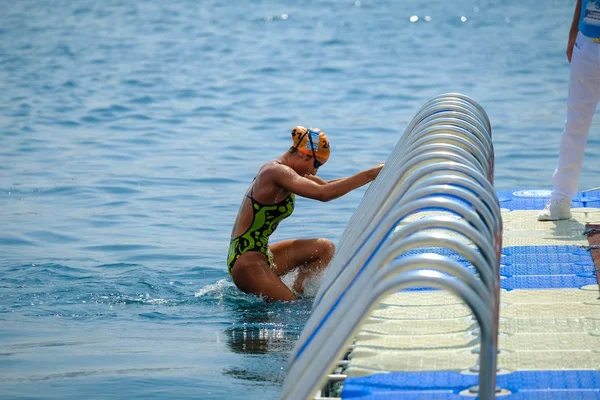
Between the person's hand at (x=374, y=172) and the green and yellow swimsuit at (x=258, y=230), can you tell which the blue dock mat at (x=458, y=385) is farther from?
the green and yellow swimsuit at (x=258, y=230)

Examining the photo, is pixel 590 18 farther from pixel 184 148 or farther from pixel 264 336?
pixel 184 148

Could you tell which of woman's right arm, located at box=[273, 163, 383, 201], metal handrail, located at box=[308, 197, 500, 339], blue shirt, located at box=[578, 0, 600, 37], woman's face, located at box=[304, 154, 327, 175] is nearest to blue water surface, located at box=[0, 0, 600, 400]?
woman's right arm, located at box=[273, 163, 383, 201]

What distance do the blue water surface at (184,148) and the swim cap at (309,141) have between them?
1097 mm

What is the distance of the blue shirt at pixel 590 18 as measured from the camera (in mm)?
6211

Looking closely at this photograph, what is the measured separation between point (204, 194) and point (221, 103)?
8.03 meters

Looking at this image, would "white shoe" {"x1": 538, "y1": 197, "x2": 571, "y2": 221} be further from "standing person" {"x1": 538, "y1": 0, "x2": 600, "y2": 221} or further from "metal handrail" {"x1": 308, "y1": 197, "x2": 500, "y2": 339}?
"metal handrail" {"x1": 308, "y1": 197, "x2": 500, "y2": 339}

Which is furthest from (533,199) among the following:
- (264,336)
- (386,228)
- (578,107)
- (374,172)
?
(386,228)

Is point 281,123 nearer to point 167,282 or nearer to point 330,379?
point 167,282

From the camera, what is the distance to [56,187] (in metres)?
12.1

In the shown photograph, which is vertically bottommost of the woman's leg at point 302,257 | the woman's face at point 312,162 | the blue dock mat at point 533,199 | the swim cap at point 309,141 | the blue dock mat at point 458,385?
the blue dock mat at point 458,385

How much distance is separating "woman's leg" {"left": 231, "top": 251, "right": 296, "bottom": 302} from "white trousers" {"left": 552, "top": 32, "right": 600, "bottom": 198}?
1963 mm

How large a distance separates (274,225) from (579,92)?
220cm

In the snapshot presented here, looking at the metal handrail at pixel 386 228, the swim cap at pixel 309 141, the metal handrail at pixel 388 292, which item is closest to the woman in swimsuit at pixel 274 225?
the swim cap at pixel 309 141

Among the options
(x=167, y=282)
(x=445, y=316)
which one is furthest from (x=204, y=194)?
(x=445, y=316)
